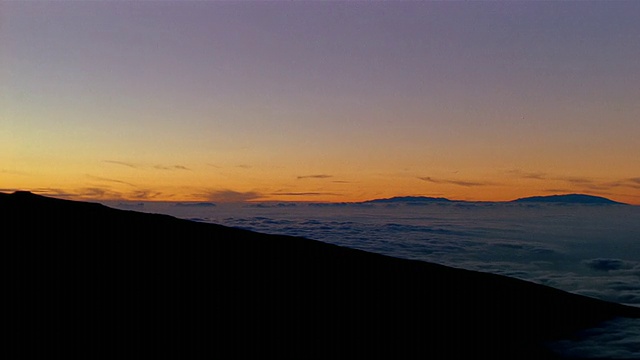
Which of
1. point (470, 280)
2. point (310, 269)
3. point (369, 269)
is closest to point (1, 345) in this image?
point (310, 269)

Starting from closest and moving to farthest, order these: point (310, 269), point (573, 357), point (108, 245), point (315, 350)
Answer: point (315, 350), point (573, 357), point (108, 245), point (310, 269)

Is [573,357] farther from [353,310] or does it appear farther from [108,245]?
[108,245]

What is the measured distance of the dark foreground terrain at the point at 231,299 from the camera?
1686 centimetres

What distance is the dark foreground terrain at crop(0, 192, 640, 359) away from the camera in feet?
55.3

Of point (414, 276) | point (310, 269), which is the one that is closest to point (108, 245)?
point (310, 269)

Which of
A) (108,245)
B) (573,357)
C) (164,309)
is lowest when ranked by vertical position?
(573,357)

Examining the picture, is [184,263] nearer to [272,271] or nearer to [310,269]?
[272,271]

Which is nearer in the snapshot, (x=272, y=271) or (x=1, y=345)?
(x=1, y=345)

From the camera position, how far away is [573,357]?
20.7m

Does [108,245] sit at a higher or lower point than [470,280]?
higher

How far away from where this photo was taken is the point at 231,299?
20.7 metres

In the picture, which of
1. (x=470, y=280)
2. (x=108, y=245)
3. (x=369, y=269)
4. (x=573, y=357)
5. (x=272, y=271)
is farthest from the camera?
(x=470, y=280)

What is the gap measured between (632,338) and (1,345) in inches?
1013

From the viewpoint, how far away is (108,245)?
22.7 m
